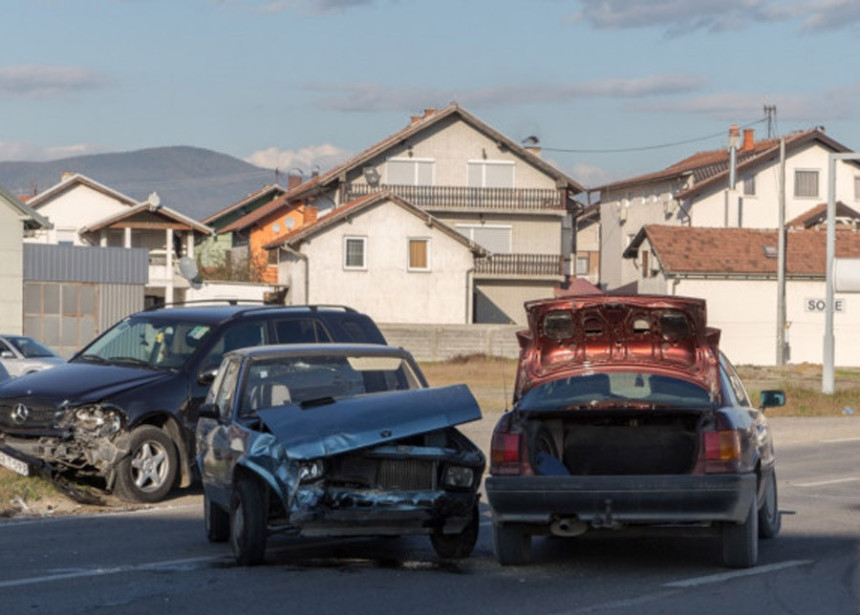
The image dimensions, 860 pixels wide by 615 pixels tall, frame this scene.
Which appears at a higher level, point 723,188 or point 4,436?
point 723,188

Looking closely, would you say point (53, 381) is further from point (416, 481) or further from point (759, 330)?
point (759, 330)

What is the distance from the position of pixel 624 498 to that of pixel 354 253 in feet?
186

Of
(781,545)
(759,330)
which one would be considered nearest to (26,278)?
(759,330)

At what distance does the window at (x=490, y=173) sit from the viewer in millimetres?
71875

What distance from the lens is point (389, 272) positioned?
2623 inches

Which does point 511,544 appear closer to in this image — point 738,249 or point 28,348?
point 28,348

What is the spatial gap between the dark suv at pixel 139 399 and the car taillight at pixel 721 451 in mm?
6523

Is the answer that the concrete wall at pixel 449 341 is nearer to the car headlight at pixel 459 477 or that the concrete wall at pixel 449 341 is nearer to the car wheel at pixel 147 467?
the car wheel at pixel 147 467

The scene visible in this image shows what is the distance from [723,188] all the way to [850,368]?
1546cm

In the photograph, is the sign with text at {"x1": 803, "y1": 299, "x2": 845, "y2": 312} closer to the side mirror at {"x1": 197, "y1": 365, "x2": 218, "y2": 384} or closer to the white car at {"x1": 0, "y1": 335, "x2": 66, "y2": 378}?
the white car at {"x1": 0, "y1": 335, "x2": 66, "y2": 378}

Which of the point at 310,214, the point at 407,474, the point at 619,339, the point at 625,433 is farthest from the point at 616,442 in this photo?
the point at 310,214

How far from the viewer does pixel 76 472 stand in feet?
51.8

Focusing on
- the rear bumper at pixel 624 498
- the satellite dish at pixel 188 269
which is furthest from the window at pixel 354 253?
the rear bumper at pixel 624 498

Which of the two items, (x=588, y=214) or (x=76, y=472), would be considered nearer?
(x=76, y=472)
